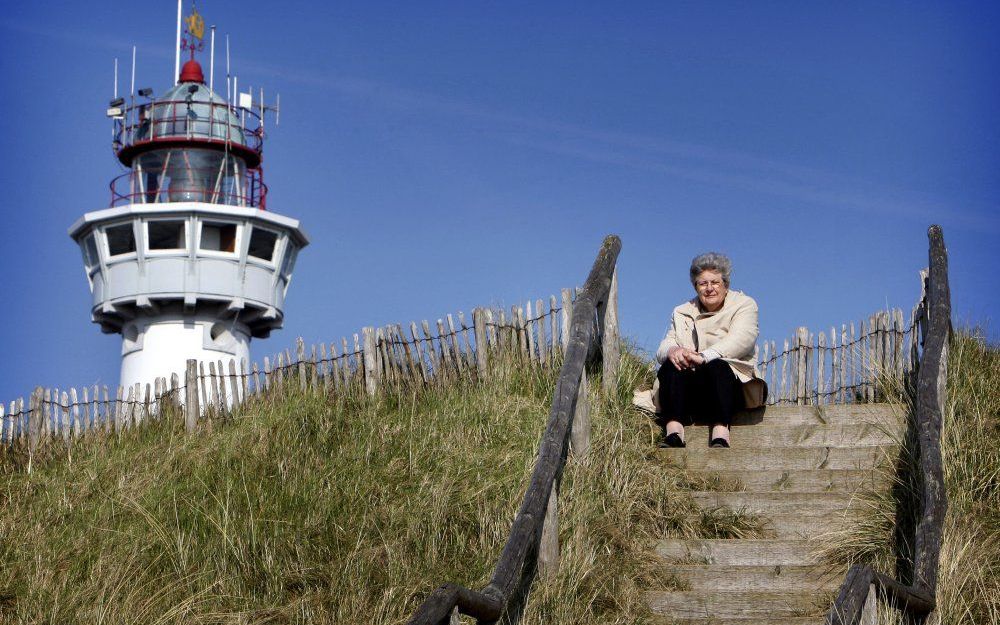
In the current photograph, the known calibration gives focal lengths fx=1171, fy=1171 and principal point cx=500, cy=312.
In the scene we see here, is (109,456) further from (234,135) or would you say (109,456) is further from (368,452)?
(234,135)

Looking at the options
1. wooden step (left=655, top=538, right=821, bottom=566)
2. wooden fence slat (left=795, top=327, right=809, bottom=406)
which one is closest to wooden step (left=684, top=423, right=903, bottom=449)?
wooden step (left=655, top=538, right=821, bottom=566)

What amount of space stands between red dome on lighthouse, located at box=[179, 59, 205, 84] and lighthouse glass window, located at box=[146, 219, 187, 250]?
14.2 feet

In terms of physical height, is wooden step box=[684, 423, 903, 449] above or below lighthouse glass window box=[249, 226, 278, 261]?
below

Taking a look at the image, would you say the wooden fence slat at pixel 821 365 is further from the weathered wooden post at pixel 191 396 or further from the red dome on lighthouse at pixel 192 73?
the red dome on lighthouse at pixel 192 73

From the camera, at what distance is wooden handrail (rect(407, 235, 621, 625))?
4121 millimetres

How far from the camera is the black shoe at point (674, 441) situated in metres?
7.03

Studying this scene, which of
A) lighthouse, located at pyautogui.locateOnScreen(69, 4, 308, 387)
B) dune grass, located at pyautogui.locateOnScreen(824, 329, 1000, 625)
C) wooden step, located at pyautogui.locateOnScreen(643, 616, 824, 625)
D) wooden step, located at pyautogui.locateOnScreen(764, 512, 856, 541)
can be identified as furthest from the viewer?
lighthouse, located at pyautogui.locateOnScreen(69, 4, 308, 387)

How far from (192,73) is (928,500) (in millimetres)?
25050

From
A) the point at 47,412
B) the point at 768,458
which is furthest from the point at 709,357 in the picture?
the point at 47,412

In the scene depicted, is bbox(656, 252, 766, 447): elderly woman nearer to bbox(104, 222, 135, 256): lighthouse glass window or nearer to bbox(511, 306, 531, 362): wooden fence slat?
bbox(511, 306, 531, 362): wooden fence slat

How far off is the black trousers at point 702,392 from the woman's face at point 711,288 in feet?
2.00

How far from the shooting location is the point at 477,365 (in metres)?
9.51

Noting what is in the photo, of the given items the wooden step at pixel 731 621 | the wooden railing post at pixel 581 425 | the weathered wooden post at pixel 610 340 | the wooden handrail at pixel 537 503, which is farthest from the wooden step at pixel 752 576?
the weathered wooden post at pixel 610 340

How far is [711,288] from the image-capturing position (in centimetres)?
761
